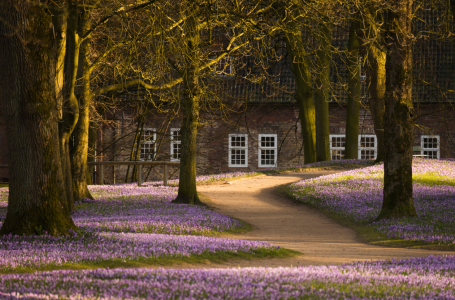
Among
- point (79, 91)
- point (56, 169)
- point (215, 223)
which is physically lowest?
point (215, 223)

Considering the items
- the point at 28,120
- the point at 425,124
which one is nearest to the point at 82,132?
the point at 28,120

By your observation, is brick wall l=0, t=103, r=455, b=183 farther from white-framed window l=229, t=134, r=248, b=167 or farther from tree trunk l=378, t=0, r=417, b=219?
tree trunk l=378, t=0, r=417, b=219

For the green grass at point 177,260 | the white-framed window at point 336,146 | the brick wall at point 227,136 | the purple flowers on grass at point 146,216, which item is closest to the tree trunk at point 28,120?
the purple flowers on grass at point 146,216

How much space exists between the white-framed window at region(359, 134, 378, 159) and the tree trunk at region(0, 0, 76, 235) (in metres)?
30.6

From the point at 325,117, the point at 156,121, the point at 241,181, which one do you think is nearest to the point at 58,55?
the point at 241,181

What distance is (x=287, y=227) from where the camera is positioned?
1478 cm

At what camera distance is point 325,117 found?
29.6 meters

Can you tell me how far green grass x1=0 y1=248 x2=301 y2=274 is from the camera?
7550 mm

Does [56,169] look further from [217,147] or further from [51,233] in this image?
[217,147]

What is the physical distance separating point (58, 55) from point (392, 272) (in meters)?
10.7

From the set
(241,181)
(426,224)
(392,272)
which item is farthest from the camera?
(241,181)

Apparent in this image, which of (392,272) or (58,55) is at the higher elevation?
(58,55)

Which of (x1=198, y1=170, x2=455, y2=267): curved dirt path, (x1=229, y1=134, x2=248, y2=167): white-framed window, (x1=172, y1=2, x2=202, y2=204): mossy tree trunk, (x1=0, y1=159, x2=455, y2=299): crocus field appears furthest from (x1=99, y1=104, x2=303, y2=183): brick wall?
(x1=0, y1=159, x2=455, y2=299): crocus field

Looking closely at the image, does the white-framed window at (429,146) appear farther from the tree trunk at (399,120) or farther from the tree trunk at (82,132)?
the tree trunk at (82,132)
